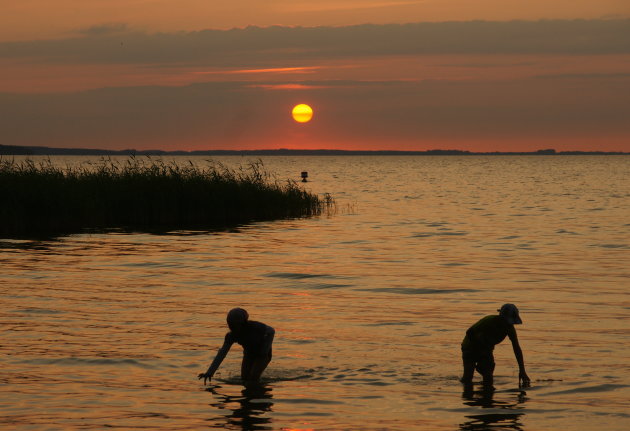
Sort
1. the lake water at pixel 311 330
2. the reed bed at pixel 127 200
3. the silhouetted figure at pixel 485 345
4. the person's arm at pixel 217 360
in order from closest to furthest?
the lake water at pixel 311 330 < the person's arm at pixel 217 360 < the silhouetted figure at pixel 485 345 < the reed bed at pixel 127 200

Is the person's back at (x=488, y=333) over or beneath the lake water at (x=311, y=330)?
over

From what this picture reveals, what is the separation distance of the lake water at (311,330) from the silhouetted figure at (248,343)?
300 millimetres

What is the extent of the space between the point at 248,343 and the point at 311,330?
457cm

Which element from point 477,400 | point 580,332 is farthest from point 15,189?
point 477,400

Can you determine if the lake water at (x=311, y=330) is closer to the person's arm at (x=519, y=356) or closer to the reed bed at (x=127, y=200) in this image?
the person's arm at (x=519, y=356)

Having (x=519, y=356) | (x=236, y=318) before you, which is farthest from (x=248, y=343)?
(x=519, y=356)

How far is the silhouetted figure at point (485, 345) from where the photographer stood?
43.0 ft

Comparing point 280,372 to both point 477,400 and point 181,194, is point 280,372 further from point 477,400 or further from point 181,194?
point 181,194

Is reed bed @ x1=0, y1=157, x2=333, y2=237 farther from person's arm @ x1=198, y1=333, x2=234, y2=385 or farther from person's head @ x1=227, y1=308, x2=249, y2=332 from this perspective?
person's head @ x1=227, y1=308, x2=249, y2=332

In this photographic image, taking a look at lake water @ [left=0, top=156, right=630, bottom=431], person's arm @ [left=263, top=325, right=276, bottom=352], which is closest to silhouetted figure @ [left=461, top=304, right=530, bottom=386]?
lake water @ [left=0, top=156, right=630, bottom=431]

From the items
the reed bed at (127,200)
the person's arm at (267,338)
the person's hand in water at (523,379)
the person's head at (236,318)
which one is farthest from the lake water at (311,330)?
the reed bed at (127,200)

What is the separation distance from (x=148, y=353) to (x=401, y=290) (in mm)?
9322

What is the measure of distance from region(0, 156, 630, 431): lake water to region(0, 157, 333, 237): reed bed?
271 centimetres

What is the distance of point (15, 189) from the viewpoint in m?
35.7
